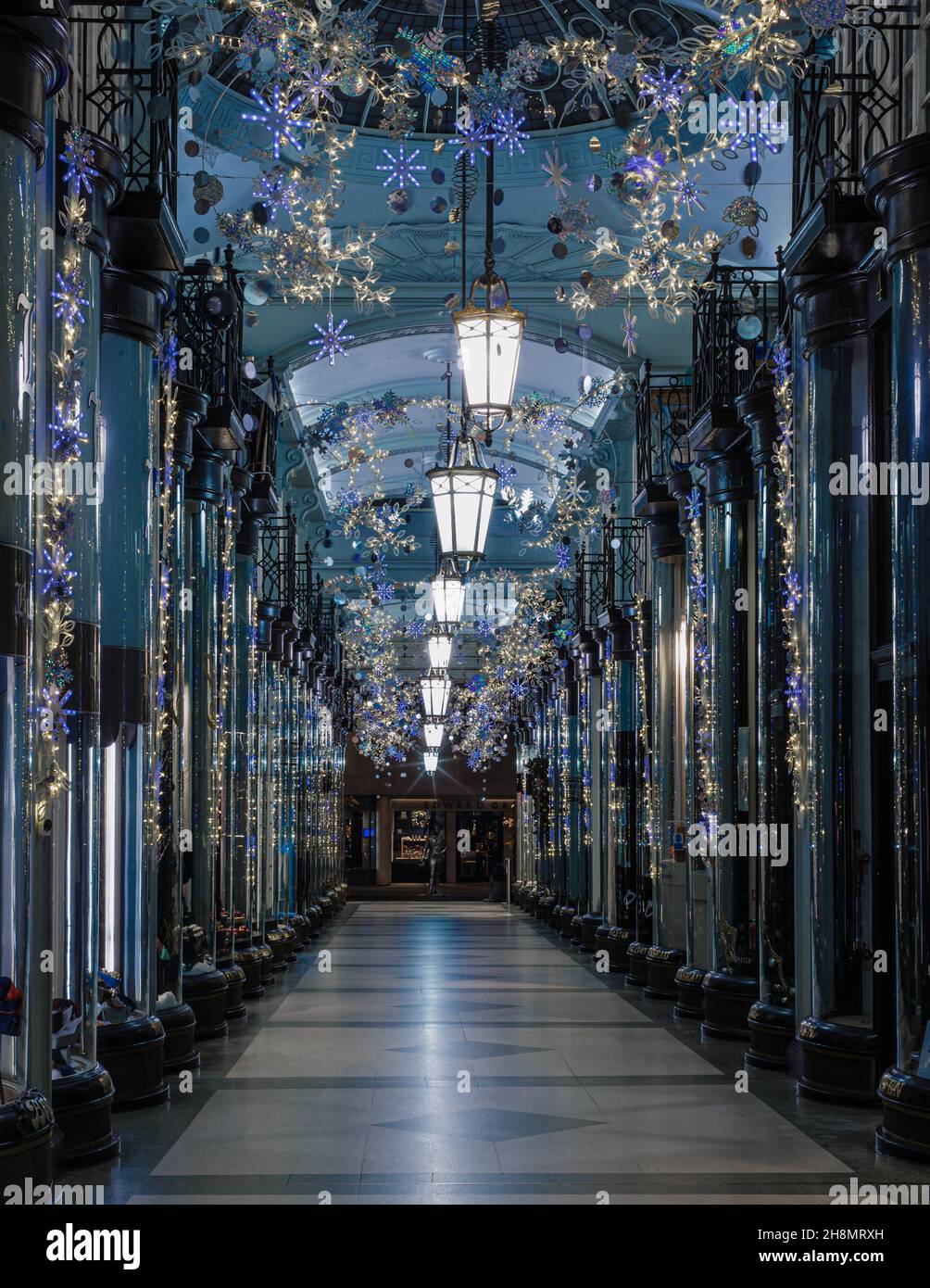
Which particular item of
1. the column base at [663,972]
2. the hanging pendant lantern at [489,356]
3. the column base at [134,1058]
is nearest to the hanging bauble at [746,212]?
the hanging pendant lantern at [489,356]

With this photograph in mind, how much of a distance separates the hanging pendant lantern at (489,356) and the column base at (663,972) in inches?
297

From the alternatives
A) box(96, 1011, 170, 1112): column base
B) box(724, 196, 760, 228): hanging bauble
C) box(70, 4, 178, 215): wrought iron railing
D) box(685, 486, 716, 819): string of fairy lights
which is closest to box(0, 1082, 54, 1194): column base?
box(96, 1011, 170, 1112): column base

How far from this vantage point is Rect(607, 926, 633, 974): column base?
17.0m

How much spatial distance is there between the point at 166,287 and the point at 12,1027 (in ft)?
14.4

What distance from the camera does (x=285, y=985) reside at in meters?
15.4

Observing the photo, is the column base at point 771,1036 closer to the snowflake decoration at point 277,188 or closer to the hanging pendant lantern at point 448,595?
the hanging pendant lantern at point 448,595

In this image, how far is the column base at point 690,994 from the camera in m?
12.3

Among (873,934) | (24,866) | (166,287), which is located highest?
(166,287)

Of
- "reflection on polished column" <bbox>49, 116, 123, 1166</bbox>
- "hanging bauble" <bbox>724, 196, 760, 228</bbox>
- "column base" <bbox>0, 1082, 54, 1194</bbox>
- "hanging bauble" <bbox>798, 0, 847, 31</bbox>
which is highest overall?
"hanging bauble" <bbox>798, 0, 847, 31</bbox>

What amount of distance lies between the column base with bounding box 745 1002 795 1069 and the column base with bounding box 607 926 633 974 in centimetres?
714

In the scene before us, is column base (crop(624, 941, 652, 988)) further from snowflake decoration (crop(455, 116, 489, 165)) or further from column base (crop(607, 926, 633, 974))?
snowflake decoration (crop(455, 116, 489, 165))

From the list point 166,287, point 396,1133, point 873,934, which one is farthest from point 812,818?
point 166,287

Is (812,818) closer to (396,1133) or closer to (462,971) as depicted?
(396,1133)

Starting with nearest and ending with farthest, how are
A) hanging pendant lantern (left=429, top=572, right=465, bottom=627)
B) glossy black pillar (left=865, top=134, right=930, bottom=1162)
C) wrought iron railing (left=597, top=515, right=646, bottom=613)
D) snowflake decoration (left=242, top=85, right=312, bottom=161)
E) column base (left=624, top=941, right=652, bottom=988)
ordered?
glossy black pillar (left=865, top=134, right=930, bottom=1162) < snowflake decoration (left=242, top=85, right=312, bottom=161) < hanging pendant lantern (left=429, top=572, right=465, bottom=627) < column base (left=624, top=941, right=652, bottom=988) < wrought iron railing (left=597, top=515, right=646, bottom=613)
